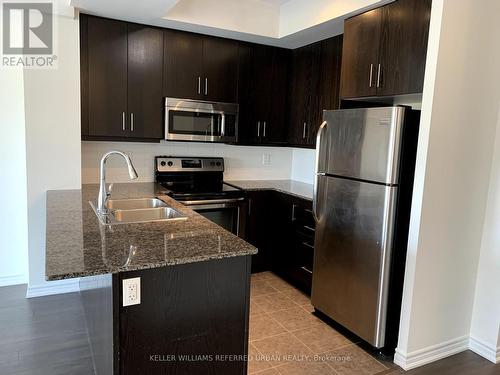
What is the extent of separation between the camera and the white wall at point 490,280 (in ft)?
8.22

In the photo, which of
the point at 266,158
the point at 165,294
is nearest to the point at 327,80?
the point at 266,158

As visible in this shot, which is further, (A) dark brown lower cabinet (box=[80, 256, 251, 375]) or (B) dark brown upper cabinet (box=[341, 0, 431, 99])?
(B) dark brown upper cabinet (box=[341, 0, 431, 99])

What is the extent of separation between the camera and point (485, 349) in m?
2.57

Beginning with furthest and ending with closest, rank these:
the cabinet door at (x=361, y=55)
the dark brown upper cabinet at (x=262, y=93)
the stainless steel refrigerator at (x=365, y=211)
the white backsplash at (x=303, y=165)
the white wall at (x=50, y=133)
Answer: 1. the white backsplash at (x=303, y=165)
2. the dark brown upper cabinet at (x=262, y=93)
3. the white wall at (x=50, y=133)
4. the cabinet door at (x=361, y=55)
5. the stainless steel refrigerator at (x=365, y=211)

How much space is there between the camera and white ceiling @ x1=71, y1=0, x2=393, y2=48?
2.82m

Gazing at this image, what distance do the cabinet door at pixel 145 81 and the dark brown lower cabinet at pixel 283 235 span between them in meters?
1.17

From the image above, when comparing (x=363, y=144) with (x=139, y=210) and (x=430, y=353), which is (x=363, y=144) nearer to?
(x=430, y=353)

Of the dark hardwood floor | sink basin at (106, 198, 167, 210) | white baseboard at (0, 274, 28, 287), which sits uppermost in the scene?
sink basin at (106, 198, 167, 210)

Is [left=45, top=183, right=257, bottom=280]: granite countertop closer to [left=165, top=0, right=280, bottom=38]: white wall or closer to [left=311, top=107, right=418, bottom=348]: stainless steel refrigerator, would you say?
[left=311, top=107, right=418, bottom=348]: stainless steel refrigerator

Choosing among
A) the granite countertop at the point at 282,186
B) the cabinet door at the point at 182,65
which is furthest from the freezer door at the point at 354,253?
the cabinet door at the point at 182,65

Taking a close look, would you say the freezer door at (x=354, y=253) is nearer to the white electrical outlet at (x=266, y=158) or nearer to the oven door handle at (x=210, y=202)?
the oven door handle at (x=210, y=202)

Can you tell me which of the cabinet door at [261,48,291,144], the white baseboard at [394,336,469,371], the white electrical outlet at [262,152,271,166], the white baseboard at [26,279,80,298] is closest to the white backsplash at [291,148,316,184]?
the white electrical outlet at [262,152,271,166]

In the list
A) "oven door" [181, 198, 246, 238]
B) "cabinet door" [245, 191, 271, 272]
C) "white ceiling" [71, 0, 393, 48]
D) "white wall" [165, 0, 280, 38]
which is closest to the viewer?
"white ceiling" [71, 0, 393, 48]

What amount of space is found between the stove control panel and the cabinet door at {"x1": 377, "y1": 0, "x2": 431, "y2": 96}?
1.95 metres
